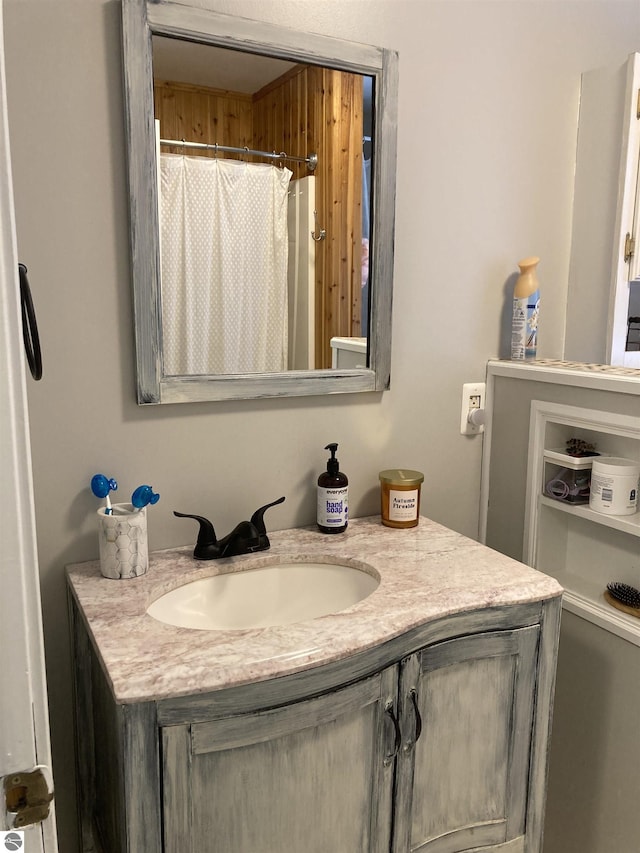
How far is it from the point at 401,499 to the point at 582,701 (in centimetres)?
62

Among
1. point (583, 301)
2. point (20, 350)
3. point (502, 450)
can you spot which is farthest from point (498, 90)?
point (20, 350)

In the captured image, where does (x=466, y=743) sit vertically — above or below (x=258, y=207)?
below

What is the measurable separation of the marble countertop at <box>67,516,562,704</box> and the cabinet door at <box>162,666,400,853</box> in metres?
0.08

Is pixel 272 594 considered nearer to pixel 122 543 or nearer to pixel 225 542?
pixel 225 542

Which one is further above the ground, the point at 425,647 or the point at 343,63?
the point at 343,63

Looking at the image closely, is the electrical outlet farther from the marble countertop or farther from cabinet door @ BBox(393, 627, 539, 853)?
cabinet door @ BBox(393, 627, 539, 853)

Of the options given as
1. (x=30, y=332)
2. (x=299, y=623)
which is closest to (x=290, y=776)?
(x=299, y=623)

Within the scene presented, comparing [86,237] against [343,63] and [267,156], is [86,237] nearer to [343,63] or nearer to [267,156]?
[267,156]

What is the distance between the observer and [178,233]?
134 cm

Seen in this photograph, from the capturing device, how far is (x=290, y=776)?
104cm

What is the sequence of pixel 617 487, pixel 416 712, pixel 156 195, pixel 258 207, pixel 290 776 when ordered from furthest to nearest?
pixel 617 487
pixel 258 207
pixel 156 195
pixel 416 712
pixel 290 776

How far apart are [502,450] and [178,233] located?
96cm

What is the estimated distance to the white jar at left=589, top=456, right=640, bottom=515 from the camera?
1.52 m

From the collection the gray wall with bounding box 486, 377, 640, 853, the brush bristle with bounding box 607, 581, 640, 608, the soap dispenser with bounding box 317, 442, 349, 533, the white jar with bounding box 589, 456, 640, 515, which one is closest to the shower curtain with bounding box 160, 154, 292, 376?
the soap dispenser with bounding box 317, 442, 349, 533
